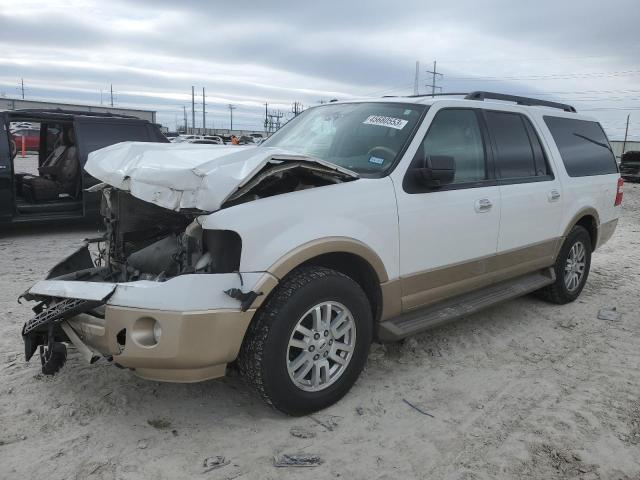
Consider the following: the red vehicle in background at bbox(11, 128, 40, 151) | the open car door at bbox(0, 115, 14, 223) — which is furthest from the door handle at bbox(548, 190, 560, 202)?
the red vehicle in background at bbox(11, 128, 40, 151)

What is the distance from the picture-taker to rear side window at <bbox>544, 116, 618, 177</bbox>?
5195 mm

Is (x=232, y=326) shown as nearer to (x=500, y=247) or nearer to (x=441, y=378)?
(x=441, y=378)

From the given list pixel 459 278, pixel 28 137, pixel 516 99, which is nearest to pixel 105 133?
pixel 516 99

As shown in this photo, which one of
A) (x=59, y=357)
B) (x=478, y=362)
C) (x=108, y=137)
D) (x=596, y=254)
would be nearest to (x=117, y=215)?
(x=59, y=357)

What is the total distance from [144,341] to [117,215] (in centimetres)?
117

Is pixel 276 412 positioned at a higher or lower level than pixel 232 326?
lower

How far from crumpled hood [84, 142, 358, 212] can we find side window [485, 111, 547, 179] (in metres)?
1.65

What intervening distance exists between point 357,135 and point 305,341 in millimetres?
1672

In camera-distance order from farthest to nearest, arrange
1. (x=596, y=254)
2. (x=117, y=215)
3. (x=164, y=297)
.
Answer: (x=596, y=254), (x=117, y=215), (x=164, y=297)

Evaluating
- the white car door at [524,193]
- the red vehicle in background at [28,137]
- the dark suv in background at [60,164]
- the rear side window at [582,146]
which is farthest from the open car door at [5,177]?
the red vehicle in background at [28,137]

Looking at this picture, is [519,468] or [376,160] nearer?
[519,468]

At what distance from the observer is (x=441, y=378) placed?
3.76 metres

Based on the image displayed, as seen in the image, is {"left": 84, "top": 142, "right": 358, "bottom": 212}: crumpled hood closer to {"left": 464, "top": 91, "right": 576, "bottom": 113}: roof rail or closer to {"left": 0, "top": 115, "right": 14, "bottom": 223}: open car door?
{"left": 464, "top": 91, "right": 576, "bottom": 113}: roof rail

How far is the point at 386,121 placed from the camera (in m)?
3.91
